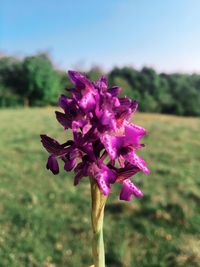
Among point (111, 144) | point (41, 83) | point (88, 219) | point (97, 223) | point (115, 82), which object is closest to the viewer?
point (111, 144)

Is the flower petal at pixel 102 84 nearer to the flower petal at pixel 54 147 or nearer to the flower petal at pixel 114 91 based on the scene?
the flower petal at pixel 114 91

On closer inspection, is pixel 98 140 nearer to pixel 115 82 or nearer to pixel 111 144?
pixel 111 144

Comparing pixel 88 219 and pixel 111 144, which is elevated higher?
pixel 111 144

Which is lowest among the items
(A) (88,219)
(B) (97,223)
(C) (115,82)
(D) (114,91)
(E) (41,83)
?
(E) (41,83)

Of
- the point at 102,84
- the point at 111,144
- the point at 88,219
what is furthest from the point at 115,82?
the point at 111,144

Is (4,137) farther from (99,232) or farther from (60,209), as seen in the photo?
(99,232)

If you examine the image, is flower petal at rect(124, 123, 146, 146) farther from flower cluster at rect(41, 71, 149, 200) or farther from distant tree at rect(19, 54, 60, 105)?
distant tree at rect(19, 54, 60, 105)

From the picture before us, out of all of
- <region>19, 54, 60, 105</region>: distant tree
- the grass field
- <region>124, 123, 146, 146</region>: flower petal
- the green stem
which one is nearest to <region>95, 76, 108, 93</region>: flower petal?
<region>124, 123, 146, 146</region>: flower petal

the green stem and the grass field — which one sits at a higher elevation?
the green stem

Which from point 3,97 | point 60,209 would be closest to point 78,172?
point 60,209
